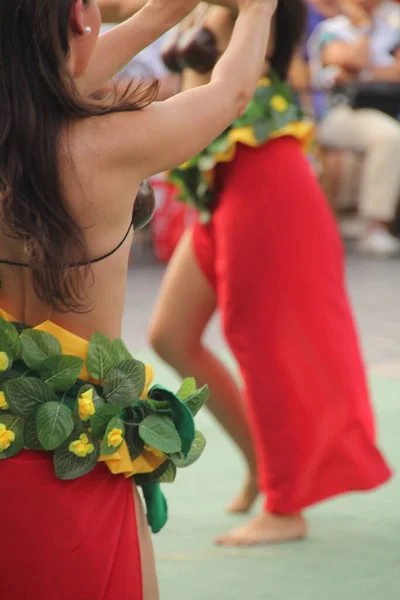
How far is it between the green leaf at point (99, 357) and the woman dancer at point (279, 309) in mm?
1394

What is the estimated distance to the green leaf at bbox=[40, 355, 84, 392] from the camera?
183 centimetres

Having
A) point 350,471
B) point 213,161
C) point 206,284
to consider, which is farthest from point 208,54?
point 350,471

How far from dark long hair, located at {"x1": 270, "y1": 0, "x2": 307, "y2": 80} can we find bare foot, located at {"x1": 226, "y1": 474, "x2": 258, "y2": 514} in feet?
3.88

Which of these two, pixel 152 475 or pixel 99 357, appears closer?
pixel 99 357

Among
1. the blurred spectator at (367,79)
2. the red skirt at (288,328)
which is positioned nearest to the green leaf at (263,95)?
the red skirt at (288,328)

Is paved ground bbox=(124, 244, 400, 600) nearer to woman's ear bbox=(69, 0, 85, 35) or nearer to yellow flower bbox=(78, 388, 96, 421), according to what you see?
yellow flower bbox=(78, 388, 96, 421)

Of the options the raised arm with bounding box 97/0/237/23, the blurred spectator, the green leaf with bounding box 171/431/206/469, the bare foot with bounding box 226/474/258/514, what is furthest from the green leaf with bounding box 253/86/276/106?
the blurred spectator

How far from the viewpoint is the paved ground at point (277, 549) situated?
2.95 metres

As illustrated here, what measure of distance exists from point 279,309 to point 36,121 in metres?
1.59

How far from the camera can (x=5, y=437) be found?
1.79 metres

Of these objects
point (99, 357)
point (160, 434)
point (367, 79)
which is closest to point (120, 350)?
point (99, 357)

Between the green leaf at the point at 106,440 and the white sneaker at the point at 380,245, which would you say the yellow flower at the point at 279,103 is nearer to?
the green leaf at the point at 106,440

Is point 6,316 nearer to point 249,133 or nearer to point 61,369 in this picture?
point 61,369

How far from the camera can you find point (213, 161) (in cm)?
327
